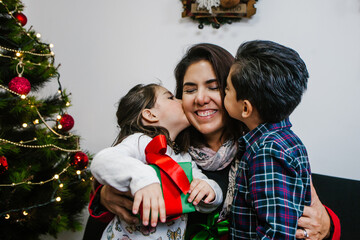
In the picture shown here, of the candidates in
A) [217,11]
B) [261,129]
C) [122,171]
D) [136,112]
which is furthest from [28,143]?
[217,11]

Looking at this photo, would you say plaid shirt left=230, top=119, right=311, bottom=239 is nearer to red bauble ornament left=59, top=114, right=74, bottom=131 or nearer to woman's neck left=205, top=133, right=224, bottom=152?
woman's neck left=205, top=133, right=224, bottom=152

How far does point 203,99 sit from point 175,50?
1.08 meters

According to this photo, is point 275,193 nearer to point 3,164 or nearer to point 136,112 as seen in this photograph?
point 136,112

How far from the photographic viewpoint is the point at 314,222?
0.94 metres

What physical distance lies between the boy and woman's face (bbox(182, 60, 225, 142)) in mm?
137

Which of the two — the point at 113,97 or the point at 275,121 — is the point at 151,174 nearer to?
the point at 275,121

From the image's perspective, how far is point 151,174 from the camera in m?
0.80

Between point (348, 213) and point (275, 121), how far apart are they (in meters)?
0.78

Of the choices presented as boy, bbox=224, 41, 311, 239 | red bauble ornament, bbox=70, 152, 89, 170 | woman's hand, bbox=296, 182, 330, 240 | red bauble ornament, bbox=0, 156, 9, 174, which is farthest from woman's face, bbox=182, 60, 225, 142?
red bauble ornament, bbox=0, 156, 9, 174

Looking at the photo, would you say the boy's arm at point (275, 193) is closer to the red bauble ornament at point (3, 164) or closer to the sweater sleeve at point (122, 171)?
the sweater sleeve at point (122, 171)

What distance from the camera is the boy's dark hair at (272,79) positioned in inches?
34.8

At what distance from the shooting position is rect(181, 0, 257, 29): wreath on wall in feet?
6.07

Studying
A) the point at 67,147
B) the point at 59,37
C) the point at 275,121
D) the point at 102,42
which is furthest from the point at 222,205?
the point at 59,37

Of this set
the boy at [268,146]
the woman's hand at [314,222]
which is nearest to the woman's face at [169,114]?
the boy at [268,146]
